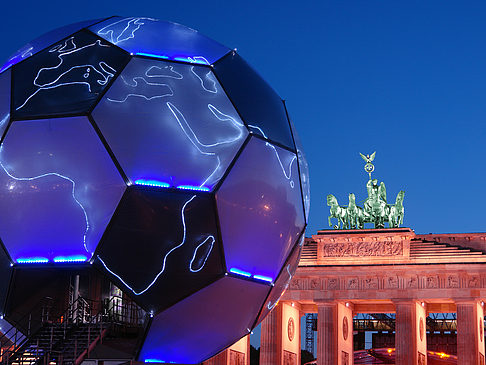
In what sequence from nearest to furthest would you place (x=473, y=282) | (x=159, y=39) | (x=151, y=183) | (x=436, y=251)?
(x=151, y=183) < (x=159, y=39) < (x=473, y=282) < (x=436, y=251)

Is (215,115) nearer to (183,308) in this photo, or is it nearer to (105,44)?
(105,44)

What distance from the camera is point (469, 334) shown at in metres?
45.0

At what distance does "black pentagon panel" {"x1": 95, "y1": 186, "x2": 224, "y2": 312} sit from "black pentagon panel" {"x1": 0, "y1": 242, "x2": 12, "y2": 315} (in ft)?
3.77

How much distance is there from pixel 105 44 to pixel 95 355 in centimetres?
390

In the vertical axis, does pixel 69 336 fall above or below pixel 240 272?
below

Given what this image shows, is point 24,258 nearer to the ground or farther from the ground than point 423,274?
nearer to the ground

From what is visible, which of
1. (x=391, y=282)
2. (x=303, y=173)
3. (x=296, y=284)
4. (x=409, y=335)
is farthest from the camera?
(x=296, y=284)

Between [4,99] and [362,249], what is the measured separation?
40.5 m

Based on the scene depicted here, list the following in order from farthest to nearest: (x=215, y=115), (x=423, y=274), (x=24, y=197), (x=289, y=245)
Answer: (x=423, y=274) → (x=289, y=245) → (x=215, y=115) → (x=24, y=197)

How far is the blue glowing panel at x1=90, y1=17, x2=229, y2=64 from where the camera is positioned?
35.0 ft

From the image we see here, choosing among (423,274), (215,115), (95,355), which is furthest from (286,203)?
(423,274)

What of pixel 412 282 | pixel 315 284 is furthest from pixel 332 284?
pixel 412 282

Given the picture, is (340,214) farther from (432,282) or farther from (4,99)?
(4,99)

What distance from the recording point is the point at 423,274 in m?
47.2
